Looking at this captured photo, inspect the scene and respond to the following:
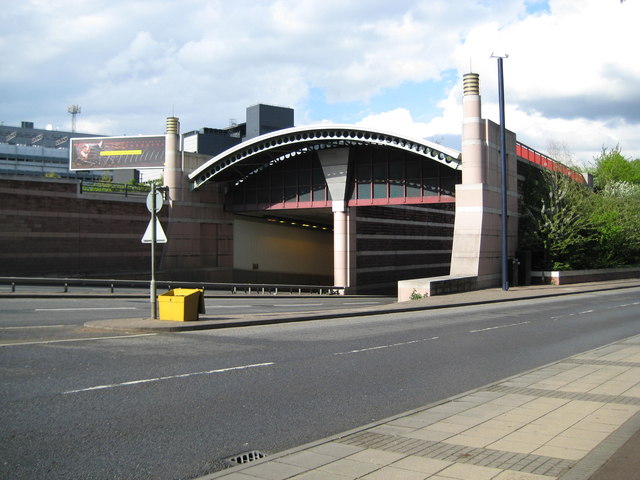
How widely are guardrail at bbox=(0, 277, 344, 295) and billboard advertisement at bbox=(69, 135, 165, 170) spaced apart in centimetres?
1726

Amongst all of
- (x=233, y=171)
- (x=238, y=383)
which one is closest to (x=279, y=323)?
(x=238, y=383)

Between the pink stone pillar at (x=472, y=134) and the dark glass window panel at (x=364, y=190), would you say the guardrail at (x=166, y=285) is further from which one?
the pink stone pillar at (x=472, y=134)

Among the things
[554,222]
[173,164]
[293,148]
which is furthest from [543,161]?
[173,164]

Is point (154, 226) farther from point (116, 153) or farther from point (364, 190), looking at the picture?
point (116, 153)

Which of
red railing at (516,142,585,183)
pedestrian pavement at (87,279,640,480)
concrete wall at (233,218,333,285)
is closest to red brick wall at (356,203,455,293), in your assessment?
concrete wall at (233,218,333,285)

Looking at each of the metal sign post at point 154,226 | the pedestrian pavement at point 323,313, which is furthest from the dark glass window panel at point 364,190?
the metal sign post at point 154,226

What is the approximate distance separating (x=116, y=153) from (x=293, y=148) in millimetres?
20227

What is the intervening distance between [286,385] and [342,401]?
3.77ft

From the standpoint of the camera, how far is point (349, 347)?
13.1 m

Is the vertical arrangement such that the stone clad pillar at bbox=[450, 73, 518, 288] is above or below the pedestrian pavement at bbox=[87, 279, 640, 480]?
above

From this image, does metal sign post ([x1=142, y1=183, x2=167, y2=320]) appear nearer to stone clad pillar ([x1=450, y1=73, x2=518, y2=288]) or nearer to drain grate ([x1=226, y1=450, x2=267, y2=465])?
drain grate ([x1=226, y1=450, x2=267, y2=465])

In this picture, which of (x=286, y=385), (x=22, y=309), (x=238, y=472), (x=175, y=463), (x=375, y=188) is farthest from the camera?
(x=375, y=188)

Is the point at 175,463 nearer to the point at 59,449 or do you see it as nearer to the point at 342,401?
the point at 59,449

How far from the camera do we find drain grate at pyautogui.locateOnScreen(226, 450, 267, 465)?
19.0 feet
